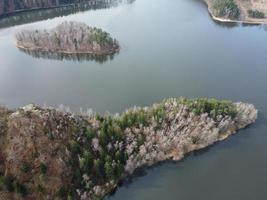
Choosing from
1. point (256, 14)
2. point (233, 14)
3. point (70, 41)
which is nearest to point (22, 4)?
point (70, 41)

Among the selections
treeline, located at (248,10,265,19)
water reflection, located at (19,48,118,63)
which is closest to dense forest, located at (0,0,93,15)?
water reflection, located at (19,48,118,63)

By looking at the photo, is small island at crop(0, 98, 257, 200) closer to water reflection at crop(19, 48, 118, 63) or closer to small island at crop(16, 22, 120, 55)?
water reflection at crop(19, 48, 118, 63)

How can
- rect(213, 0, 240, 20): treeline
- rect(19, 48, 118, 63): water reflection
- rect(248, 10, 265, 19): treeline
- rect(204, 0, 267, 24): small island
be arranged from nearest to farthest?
rect(19, 48, 118, 63): water reflection < rect(204, 0, 267, 24): small island < rect(213, 0, 240, 20): treeline < rect(248, 10, 265, 19): treeline

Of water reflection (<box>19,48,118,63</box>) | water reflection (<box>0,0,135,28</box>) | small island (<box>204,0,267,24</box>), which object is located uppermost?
small island (<box>204,0,267,24</box>)

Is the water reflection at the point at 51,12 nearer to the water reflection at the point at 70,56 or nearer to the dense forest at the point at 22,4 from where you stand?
the dense forest at the point at 22,4

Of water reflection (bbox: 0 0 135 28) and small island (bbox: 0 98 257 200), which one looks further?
Result: water reflection (bbox: 0 0 135 28)

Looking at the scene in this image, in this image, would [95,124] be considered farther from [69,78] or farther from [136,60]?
[136,60]

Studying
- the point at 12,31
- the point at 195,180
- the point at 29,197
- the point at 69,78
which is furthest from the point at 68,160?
the point at 12,31
